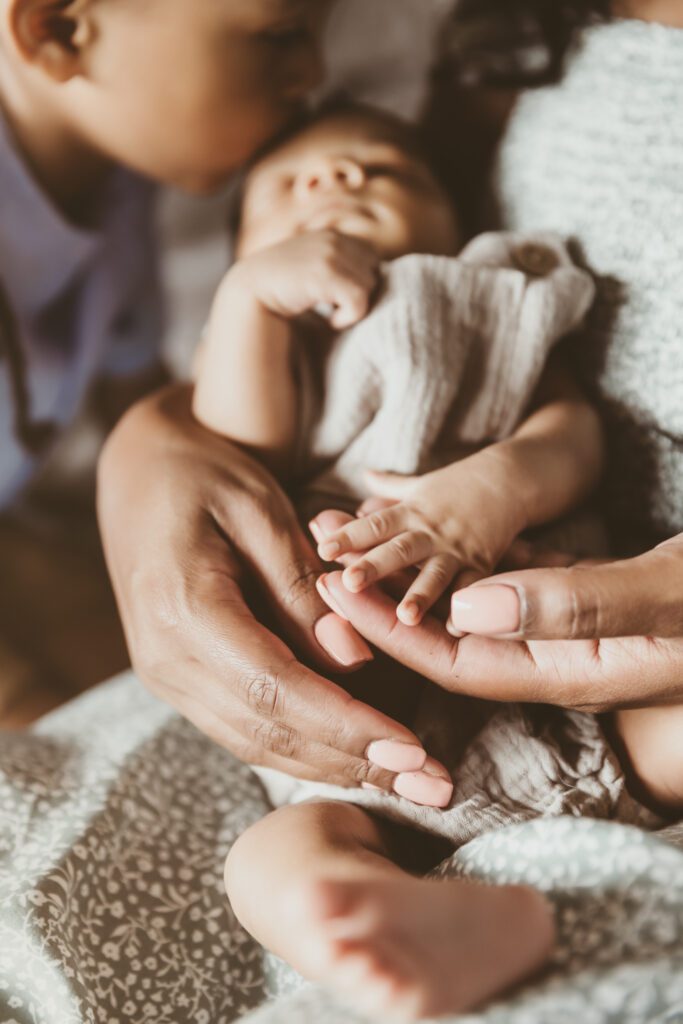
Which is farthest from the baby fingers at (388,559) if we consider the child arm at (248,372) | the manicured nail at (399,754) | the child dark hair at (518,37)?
the child dark hair at (518,37)

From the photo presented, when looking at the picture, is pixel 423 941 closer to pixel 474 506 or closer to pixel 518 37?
pixel 474 506

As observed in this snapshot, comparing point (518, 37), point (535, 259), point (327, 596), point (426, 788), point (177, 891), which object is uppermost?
point (518, 37)

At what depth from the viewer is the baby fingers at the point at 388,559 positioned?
605 millimetres

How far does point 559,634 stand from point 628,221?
1.48ft

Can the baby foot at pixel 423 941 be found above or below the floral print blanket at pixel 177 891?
above

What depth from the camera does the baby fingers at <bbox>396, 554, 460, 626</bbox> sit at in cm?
61

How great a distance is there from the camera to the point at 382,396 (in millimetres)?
833

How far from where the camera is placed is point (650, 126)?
0.80 m

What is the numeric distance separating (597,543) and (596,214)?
1.08ft

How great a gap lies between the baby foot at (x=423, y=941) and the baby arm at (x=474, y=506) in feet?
0.61

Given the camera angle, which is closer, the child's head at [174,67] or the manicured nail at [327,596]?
the manicured nail at [327,596]

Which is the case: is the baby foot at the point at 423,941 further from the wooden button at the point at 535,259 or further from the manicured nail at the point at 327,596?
the wooden button at the point at 535,259

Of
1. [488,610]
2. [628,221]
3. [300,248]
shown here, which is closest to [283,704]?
[488,610]

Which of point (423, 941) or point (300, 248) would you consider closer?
point (423, 941)
